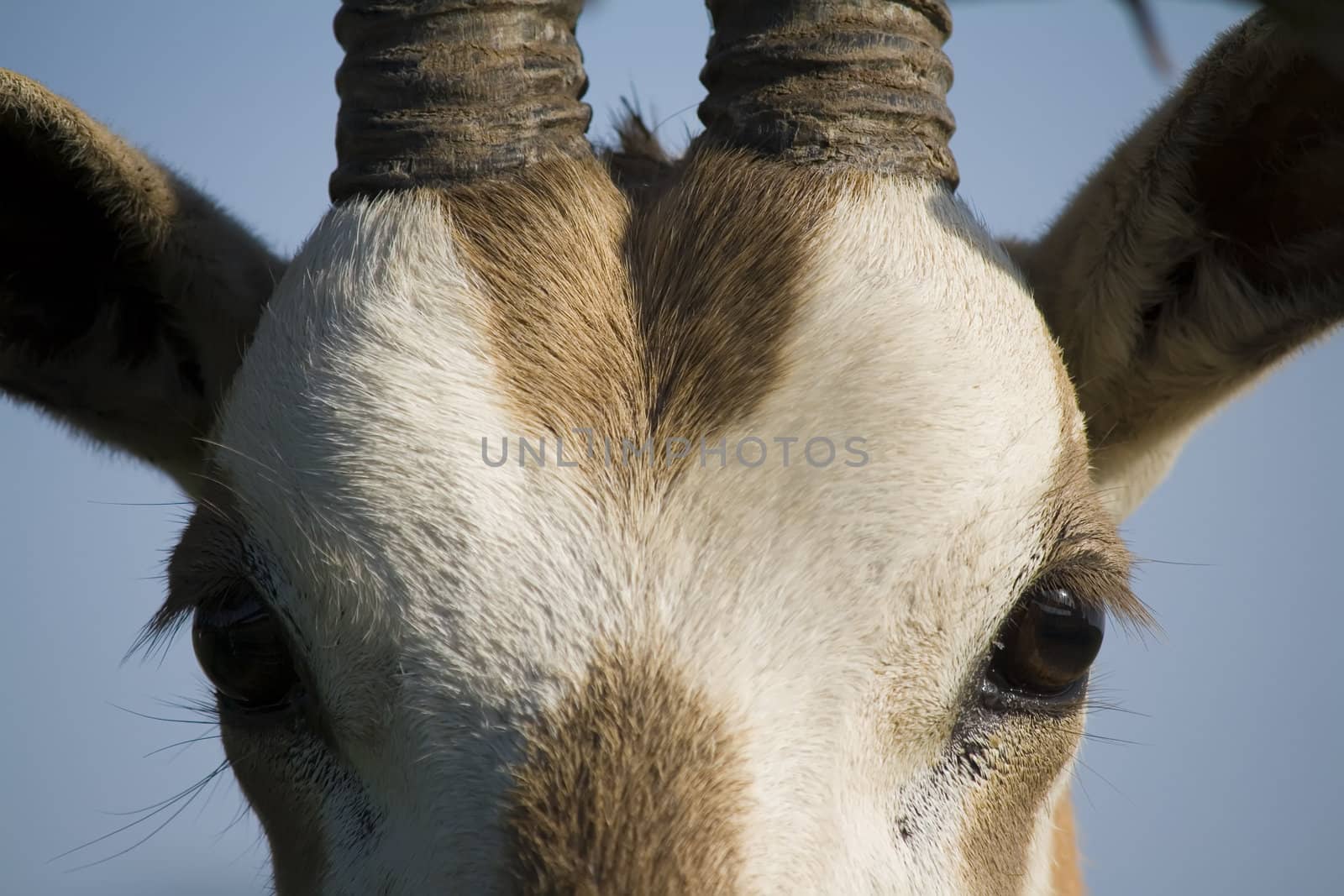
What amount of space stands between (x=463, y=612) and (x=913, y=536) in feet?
2.90

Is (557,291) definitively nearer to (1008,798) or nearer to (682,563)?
(682,563)

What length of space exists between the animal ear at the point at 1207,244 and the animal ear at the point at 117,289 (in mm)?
2201

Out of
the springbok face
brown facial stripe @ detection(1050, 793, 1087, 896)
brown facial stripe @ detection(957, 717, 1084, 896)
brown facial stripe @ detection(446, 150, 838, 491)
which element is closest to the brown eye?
the springbok face

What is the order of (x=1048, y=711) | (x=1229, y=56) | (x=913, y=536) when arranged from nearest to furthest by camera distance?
(x=913, y=536)
(x=1048, y=711)
(x=1229, y=56)

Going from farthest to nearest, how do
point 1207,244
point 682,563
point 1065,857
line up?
point 1065,857, point 1207,244, point 682,563

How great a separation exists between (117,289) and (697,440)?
6.66ft

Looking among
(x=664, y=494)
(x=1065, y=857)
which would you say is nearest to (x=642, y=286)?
(x=664, y=494)

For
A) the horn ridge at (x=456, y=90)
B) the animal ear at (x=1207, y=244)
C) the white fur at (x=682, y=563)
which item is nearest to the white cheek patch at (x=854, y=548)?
the white fur at (x=682, y=563)

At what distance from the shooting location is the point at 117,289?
372 cm

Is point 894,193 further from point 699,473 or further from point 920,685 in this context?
point 920,685

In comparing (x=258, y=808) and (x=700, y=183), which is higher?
(x=700, y=183)

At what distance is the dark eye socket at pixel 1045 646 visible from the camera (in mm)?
2717

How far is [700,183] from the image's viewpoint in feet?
10.0

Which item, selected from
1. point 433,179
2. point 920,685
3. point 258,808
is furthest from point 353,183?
point 920,685
